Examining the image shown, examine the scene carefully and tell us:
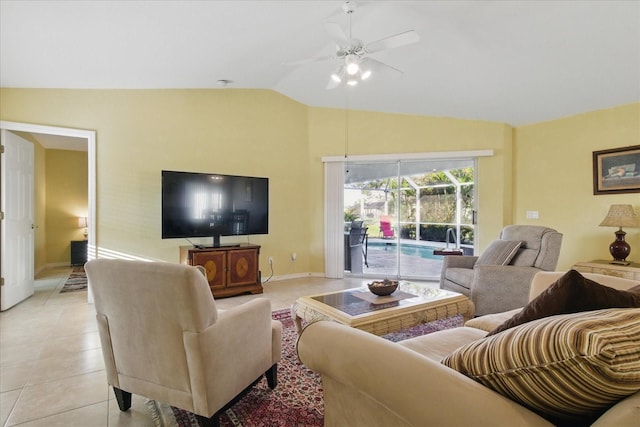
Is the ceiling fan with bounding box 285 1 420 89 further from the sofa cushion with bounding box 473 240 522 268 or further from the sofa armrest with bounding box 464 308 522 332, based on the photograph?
the sofa cushion with bounding box 473 240 522 268

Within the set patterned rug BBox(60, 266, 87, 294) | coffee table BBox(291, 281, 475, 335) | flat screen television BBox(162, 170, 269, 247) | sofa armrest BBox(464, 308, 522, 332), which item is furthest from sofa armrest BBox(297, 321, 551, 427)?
patterned rug BBox(60, 266, 87, 294)

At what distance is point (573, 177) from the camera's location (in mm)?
4262

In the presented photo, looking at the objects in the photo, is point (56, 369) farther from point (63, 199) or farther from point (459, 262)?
point (63, 199)

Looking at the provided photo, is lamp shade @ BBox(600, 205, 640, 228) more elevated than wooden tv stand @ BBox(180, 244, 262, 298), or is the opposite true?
lamp shade @ BBox(600, 205, 640, 228)

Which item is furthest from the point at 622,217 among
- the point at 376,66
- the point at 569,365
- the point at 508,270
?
the point at 569,365

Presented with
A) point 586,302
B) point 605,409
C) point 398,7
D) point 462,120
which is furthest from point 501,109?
point 605,409

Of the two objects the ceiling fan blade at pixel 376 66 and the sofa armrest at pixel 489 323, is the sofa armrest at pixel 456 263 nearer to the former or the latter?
the sofa armrest at pixel 489 323

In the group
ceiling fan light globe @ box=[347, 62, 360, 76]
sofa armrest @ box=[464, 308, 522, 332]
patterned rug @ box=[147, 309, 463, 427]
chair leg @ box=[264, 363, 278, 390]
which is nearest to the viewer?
patterned rug @ box=[147, 309, 463, 427]

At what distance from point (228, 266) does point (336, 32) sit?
9.72ft

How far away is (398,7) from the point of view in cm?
277

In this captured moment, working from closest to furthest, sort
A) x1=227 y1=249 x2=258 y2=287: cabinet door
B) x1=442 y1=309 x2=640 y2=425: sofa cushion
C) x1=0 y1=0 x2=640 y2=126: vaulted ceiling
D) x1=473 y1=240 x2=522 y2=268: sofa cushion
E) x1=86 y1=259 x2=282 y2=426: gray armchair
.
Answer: x1=442 y1=309 x2=640 y2=425: sofa cushion, x1=86 y1=259 x2=282 y2=426: gray armchair, x1=0 y1=0 x2=640 y2=126: vaulted ceiling, x1=473 y1=240 x2=522 y2=268: sofa cushion, x1=227 y1=249 x2=258 y2=287: cabinet door

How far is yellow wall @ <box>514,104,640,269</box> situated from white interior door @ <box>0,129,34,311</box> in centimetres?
662

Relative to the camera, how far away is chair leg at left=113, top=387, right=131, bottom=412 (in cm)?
176

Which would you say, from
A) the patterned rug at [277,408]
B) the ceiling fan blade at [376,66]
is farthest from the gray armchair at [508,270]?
the ceiling fan blade at [376,66]
